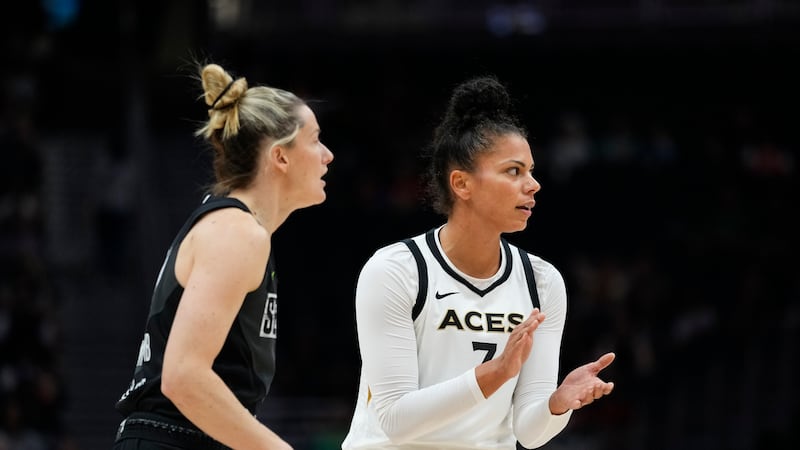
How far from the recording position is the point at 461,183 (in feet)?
14.9

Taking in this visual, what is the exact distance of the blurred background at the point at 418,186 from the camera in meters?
14.7

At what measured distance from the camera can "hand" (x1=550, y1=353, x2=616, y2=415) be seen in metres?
4.12

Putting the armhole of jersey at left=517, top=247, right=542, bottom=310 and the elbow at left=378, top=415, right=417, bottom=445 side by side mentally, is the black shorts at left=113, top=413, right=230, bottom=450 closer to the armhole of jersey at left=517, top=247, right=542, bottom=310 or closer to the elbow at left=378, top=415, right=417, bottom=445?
the elbow at left=378, top=415, right=417, bottom=445

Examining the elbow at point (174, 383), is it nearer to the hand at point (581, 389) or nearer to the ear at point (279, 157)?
the ear at point (279, 157)

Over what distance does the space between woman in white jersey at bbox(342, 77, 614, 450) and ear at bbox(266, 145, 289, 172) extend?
460mm

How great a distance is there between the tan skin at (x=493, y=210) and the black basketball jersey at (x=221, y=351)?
813 millimetres

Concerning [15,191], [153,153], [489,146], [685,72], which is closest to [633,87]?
[685,72]

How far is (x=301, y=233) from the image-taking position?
16500 millimetres

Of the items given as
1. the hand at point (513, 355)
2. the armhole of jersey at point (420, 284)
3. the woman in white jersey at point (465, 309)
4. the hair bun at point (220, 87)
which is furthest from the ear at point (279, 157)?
the hand at point (513, 355)

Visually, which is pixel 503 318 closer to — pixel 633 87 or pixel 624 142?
pixel 624 142

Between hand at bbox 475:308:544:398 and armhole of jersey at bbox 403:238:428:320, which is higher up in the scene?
armhole of jersey at bbox 403:238:428:320

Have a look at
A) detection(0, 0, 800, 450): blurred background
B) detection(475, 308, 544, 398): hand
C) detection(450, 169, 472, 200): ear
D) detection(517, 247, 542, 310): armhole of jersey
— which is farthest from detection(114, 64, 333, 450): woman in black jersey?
detection(0, 0, 800, 450): blurred background

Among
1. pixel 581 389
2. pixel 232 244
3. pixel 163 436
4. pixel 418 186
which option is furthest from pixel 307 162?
pixel 418 186

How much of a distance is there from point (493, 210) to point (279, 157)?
776mm
